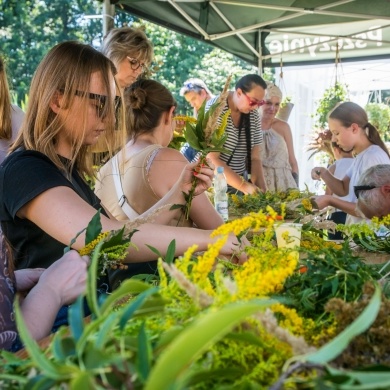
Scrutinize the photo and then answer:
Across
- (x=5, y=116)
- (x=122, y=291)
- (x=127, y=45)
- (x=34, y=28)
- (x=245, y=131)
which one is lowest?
(x=122, y=291)

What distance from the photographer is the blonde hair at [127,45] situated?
3.64 m

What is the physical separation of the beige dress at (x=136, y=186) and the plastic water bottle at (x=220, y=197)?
758mm

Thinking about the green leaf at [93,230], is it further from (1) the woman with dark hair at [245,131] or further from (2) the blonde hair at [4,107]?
(1) the woman with dark hair at [245,131]

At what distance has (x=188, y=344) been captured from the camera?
0.56m

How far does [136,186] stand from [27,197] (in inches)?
45.1

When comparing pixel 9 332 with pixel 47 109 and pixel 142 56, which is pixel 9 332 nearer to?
pixel 47 109

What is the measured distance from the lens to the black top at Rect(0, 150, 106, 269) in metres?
1.79

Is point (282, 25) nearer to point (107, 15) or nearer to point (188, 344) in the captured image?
point (107, 15)

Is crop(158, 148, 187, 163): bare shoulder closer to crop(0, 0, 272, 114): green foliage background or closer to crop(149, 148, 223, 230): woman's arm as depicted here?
crop(149, 148, 223, 230): woman's arm

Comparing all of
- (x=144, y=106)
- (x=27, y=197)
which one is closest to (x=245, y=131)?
(x=144, y=106)

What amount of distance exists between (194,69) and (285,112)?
18.5 metres

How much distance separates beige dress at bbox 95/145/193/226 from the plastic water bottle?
758 millimetres

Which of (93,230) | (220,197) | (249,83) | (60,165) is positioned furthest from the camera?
(249,83)

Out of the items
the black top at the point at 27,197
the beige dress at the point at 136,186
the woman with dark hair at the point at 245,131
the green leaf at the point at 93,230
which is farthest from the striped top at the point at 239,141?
the green leaf at the point at 93,230
